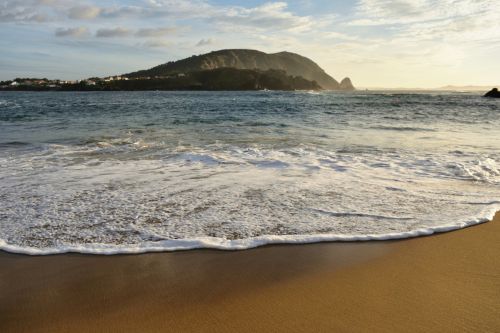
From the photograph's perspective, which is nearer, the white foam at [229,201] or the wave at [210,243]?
the wave at [210,243]

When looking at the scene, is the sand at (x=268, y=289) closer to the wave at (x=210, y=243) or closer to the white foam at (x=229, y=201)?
the wave at (x=210, y=243)

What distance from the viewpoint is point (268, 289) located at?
3.18 metres

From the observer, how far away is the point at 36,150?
33.8 ft

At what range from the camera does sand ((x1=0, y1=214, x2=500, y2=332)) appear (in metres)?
2.70

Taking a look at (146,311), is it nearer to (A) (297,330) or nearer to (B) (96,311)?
(B) (96,311)

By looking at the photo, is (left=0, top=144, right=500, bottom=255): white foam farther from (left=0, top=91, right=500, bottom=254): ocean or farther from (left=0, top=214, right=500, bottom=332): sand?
(left=0, top=214, right=500, bottom=332): sand

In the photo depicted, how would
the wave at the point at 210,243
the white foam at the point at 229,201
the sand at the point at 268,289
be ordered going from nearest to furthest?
the sand at the point at 268,289 → the wave at the point at 210,243 → the white foam at the point at 229,201

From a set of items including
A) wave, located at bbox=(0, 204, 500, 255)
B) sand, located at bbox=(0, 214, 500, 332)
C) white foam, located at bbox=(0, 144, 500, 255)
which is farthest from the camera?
white foam, located at bbox=(0, 144, 500, 255)

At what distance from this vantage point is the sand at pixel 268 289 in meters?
2.70

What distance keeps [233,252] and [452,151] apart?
8.04m

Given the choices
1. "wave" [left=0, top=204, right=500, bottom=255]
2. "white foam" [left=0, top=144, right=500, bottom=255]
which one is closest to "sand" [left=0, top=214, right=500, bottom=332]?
"wave" [left=0, top=204, right=500, bottom=255]

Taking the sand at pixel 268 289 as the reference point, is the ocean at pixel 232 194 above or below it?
above

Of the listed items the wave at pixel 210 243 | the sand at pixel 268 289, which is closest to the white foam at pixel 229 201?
the wave at pixel 210 243

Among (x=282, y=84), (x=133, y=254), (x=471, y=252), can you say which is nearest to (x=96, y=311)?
(x=133, y=254)
